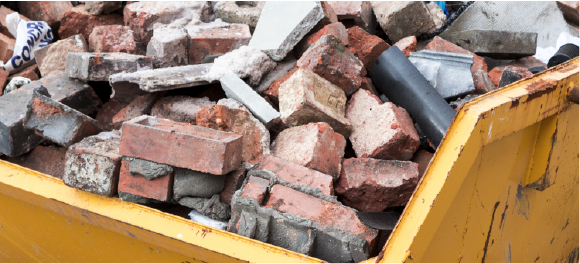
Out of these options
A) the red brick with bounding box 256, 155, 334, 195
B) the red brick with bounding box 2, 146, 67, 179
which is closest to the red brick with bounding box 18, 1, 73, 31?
the red brick with bounding box 2, 146, 67, 179

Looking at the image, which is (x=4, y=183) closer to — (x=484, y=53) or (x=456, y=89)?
(x=456, y=89)

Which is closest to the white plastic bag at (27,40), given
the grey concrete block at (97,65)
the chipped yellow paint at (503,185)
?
the grey concrete block at (97,65)

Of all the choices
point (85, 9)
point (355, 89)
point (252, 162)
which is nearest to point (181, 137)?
point (252, 162)

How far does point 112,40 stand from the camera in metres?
3.13

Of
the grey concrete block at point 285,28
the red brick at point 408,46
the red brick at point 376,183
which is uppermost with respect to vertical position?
the grey concrete block at point 285,28

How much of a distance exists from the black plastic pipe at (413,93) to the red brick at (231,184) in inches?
45.6

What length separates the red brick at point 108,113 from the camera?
107 inches

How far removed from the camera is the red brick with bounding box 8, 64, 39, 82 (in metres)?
3.15

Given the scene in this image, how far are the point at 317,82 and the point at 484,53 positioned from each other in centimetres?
172

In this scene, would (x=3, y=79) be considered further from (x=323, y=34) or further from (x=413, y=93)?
(x=413, y=93)

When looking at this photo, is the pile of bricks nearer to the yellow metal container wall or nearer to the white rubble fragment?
the white rubble fragment

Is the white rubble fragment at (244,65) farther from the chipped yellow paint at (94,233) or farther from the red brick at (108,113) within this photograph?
the chipped yellow paint at (94,233)

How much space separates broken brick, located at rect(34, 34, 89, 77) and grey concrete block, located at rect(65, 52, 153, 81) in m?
0.52

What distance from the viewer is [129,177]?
1.88 m
